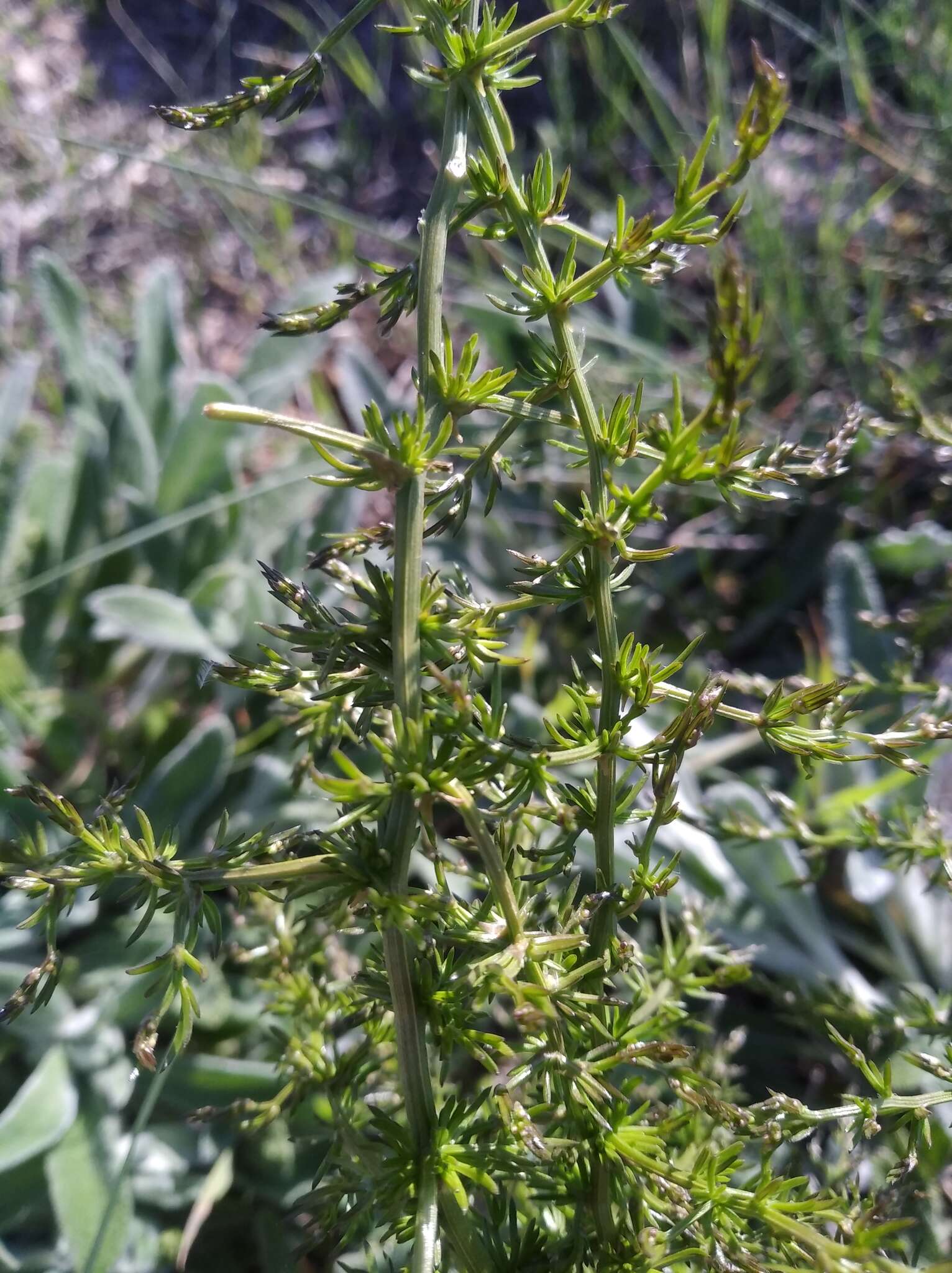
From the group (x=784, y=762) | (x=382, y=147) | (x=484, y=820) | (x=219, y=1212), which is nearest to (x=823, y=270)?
(x=784, y=762)

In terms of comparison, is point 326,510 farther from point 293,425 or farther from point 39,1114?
point 293,425

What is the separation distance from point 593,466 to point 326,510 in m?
1.44

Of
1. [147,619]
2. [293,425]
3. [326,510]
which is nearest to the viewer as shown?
[293,425]

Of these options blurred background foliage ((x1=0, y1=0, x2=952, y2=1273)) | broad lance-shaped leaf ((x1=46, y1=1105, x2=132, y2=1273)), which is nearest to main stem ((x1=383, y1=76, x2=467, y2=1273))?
blurred background foliage ((x1=0, y1=0, x2=952, y2=1273))

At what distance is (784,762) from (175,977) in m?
1.71

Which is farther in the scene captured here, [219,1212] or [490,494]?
[219,1212]

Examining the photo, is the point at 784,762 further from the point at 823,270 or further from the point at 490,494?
the point at 490,494

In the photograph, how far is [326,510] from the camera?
2059 mm

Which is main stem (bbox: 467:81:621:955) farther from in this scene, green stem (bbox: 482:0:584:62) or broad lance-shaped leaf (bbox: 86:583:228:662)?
broad lance-shaped leaf (bbox: 86:583:228:662)

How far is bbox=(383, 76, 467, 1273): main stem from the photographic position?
2.04 ft

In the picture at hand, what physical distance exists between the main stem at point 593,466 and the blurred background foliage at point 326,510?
27 centimetres

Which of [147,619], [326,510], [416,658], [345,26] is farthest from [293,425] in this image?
[326,510]

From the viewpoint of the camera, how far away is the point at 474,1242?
75cm

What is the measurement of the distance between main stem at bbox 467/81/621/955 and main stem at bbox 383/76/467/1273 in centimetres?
2
